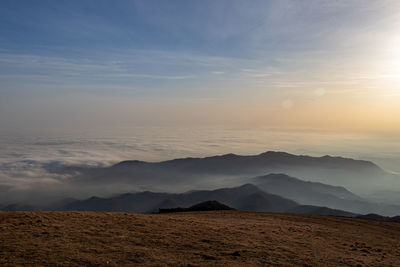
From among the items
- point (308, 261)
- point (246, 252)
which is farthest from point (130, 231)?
point (308, 261)

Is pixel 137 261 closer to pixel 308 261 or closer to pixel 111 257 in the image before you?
pixel 111 257

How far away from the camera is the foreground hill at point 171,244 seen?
13180mm

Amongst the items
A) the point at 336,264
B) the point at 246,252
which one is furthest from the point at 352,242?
the point at 246,252

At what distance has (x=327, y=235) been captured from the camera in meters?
22.0

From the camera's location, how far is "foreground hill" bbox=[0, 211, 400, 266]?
1318cm

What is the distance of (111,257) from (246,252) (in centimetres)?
753

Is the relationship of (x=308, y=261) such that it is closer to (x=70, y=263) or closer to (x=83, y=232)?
(x=70, y=263)

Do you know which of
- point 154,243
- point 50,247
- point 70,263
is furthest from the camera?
point 154,243

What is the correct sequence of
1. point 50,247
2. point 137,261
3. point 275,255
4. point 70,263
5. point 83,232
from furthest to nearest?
point 83,232
point 275,255
point 50,247
point 137,261
point 70,263

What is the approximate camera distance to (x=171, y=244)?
15.9 meters

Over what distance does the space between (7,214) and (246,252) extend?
61.9ft

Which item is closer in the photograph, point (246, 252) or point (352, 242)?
point (246, 252)

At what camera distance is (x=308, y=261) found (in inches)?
569

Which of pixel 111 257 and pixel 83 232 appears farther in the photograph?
pixel 83 232
